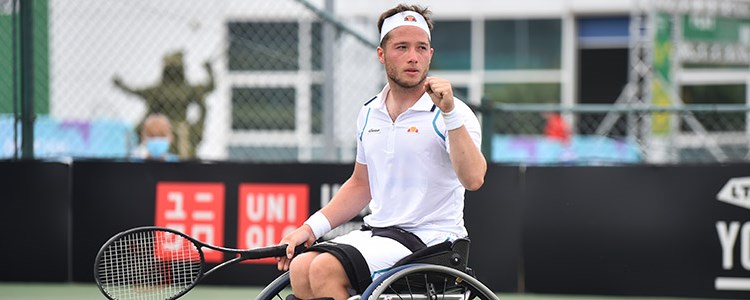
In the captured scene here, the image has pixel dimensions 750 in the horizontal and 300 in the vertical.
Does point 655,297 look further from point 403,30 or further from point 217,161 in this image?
point 403,30

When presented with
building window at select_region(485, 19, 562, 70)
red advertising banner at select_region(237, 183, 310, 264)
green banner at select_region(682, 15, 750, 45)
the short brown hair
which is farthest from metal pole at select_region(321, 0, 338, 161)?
building window at select_region(485, 19, 562, 70)

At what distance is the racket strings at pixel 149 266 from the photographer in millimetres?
4562

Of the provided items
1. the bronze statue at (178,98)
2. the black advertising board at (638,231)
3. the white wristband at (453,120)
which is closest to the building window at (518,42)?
the bronze statue at (178,98)

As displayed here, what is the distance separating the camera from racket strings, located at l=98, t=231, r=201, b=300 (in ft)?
15.0

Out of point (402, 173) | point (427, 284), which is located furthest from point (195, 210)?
point (427, 284)

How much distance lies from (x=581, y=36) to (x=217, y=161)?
1130 cm

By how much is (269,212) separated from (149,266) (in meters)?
3.57

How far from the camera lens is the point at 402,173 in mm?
4555

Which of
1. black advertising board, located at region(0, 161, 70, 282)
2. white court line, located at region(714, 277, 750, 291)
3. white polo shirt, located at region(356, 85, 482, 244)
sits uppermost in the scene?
white polo shirt, located at region(356, 85, 482, 244)

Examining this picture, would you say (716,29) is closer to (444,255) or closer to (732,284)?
(732,284)

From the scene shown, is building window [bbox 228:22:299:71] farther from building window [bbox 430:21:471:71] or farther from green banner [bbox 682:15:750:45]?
building window [bbox 430:21:471:71]

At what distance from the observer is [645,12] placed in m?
17.1

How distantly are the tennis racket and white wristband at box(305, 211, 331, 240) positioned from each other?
100mm

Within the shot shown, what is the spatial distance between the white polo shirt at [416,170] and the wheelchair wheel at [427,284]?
0.18 metres
